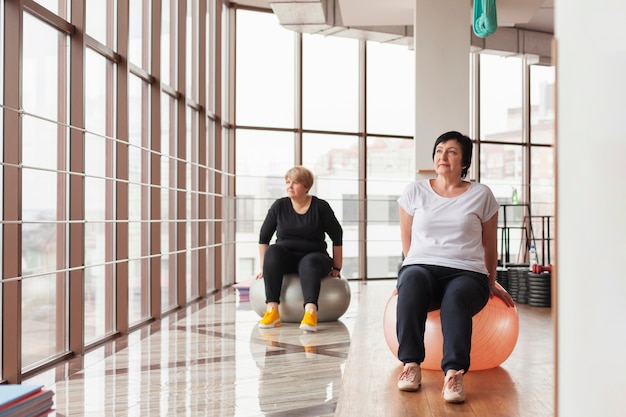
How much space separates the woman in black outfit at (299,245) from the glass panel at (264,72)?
336cm

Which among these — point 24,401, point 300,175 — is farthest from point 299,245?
point 24,401

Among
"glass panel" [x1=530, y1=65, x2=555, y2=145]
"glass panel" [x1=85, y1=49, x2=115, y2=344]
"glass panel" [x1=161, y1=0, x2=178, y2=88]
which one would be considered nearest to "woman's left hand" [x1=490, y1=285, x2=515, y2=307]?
"glass panel" [x1=85, y1=49, x2=115, y2=344]

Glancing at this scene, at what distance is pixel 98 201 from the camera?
421cm

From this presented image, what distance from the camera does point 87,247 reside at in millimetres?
4133

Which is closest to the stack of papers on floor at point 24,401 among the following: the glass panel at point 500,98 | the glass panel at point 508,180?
the glass panel at point 508,180

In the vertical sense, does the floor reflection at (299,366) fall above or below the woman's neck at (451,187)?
below

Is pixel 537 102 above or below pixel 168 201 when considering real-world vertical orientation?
above

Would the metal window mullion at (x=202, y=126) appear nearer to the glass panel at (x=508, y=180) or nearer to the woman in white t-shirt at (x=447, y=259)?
the woman in white t-shirt at (x=447, y=259)

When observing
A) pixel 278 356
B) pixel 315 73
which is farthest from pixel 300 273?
pixel 315 73

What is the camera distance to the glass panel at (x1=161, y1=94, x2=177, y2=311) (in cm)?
559

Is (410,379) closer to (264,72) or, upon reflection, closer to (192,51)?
(192,51)

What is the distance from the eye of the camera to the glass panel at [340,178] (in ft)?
26.8

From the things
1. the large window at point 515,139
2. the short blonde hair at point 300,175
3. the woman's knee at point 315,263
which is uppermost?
the large window at point 515,139

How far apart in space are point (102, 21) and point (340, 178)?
439 cm
